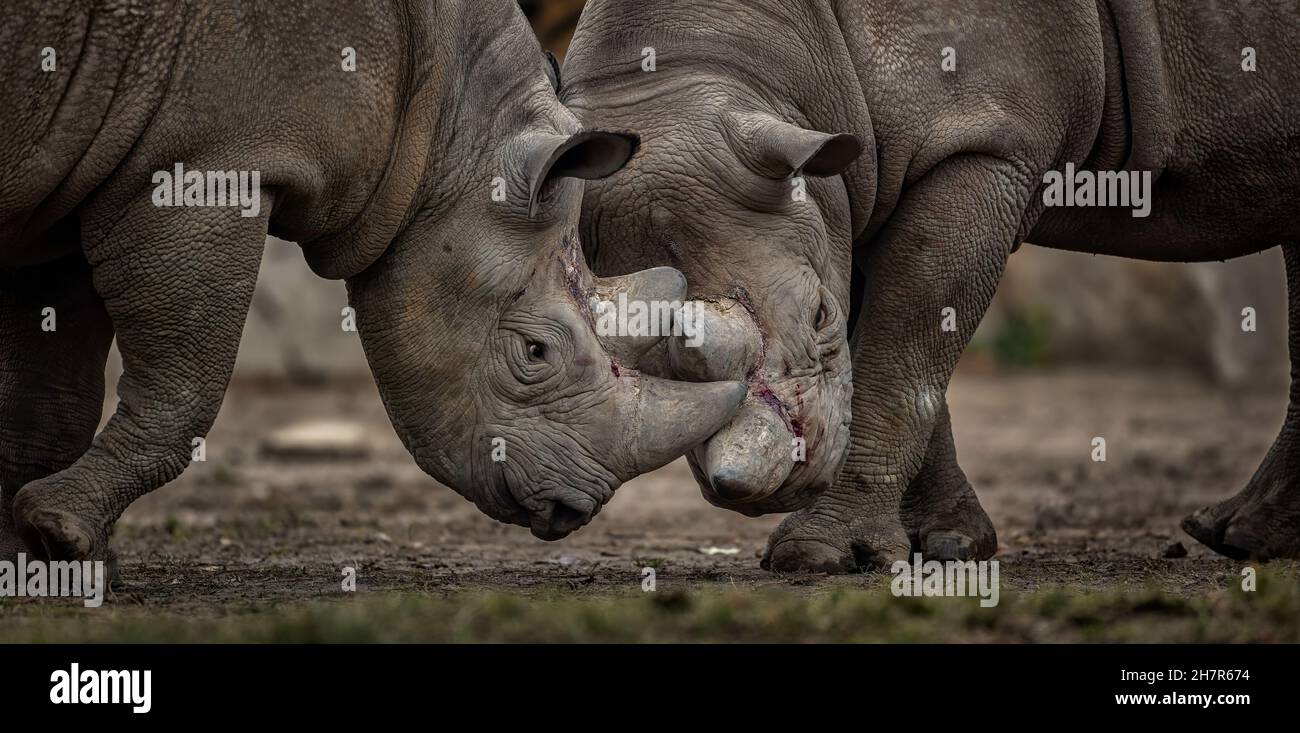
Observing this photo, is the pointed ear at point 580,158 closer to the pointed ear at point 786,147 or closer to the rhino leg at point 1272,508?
the pointed ear at point 786,147

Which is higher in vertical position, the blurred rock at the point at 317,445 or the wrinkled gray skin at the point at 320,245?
the wrinkled gray skin at the point at 320,245

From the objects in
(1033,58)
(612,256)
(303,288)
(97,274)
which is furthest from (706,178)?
(303,288)

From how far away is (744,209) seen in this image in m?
7.39

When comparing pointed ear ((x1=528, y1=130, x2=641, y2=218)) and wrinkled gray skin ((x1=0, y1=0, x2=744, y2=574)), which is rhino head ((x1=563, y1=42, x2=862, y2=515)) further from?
pointed ear ((x1=528, y1=130, x2=641, y2=218))

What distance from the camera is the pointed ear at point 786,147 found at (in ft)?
23.4

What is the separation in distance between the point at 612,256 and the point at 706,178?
1.55 feet

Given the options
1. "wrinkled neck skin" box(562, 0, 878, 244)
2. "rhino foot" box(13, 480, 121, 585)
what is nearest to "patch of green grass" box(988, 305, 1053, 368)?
"wrinkled neck skin" box(562, 0, 878, 244)

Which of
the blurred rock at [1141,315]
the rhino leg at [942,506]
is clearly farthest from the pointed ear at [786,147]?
the blurred rock at [1141,315]

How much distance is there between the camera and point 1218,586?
746 centimetres

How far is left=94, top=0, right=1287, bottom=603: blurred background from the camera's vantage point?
883cm

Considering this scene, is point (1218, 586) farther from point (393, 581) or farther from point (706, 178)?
point (393, 581)

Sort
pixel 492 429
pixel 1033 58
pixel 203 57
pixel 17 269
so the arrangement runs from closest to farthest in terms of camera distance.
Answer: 1. pixel 203 57
2. pixel 492 429
3. pixel 17 269
4. pixel 1033 58

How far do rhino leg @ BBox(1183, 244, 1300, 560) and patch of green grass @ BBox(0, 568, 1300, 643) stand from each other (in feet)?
8.48

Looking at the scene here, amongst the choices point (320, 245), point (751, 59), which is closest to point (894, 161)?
point (751, 59)
